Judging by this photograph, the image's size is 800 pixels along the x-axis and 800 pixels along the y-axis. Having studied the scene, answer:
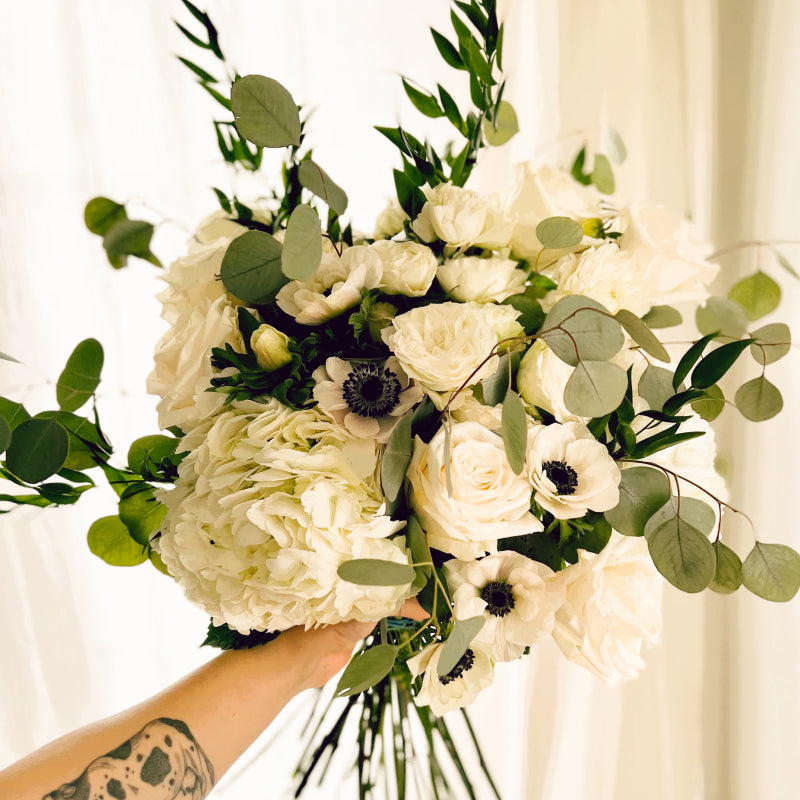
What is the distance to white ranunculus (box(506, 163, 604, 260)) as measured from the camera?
2.18ft

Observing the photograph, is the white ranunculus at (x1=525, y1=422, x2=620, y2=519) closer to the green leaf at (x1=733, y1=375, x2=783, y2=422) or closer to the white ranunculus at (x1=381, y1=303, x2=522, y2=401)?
the white ranunculus at (x1=381, y1=303, x2=522, y2=401)

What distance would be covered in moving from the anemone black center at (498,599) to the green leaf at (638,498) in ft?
0.33

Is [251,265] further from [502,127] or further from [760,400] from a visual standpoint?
[760,400]

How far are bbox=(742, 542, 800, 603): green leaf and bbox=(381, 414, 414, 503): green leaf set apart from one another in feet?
0.94

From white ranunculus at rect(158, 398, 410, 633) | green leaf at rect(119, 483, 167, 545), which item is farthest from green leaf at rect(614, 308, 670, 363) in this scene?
green leaf at rect(119, 483, 167, 545)

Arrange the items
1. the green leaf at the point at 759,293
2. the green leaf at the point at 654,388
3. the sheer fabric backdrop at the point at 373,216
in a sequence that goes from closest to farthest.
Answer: the green leaf at the point at 654,388
the green leaf at the point at 759,293
the sheer fabric backdrop at the point at 373,216

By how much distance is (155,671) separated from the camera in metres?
1.14

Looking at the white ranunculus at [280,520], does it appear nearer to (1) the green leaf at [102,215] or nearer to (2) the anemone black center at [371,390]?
(2) the anemone black center at [371,390]

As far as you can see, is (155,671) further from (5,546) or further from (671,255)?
(671,255)

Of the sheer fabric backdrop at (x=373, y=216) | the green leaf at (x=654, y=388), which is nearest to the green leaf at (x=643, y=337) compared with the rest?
the green leaf at (x=654, y=388)

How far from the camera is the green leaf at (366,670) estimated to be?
0.51 meters

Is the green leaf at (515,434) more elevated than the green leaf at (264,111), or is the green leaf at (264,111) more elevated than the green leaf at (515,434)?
the green leaf at (264,111)

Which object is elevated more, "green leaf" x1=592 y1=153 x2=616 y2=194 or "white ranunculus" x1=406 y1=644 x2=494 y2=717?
"green leaf" x1=592 y1=153 x2=616 y2=194

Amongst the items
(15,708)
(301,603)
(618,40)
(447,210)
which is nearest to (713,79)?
(618,40)
